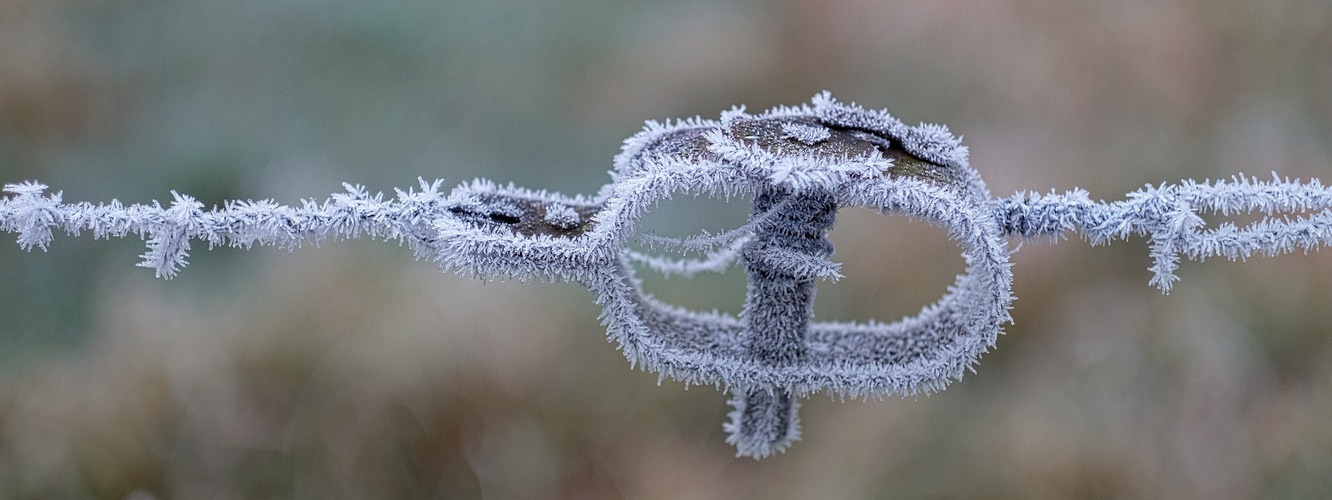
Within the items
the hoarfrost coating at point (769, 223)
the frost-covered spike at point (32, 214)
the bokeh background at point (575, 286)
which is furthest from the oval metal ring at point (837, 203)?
the bokeh background at point (575, 286)

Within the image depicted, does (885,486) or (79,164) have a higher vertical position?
(79,164)

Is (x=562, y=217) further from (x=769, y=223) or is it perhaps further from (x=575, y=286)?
(x=575, y=286)

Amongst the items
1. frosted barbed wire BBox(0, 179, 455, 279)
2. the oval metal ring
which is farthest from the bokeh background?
frosted barbed wire BBox(0, 179, 455, 279)

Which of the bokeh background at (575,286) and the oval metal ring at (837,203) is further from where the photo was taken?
the bokeh background at (575,286)

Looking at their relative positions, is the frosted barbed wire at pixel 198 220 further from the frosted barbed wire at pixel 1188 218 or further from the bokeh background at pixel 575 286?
the bokeh background at pixel 575 286

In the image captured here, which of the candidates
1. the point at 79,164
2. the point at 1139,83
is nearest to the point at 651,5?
the point at 1139,83

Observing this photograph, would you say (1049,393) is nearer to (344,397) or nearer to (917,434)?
(917,434)
